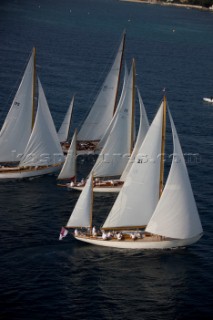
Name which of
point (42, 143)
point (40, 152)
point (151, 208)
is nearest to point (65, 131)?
point (42, 143)

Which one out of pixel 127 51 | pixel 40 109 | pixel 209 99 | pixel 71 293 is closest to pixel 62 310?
pixel 71 293

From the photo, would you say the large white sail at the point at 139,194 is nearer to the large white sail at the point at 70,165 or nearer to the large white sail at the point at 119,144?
the large white sail at the point at 119,144

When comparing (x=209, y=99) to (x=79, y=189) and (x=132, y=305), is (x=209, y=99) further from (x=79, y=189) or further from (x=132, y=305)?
(x=132, y=305)

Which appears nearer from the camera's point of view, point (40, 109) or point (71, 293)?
point (71, 293)

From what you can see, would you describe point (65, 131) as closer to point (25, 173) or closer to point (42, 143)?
point (42, 143)

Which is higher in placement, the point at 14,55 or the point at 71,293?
the point at 14,55

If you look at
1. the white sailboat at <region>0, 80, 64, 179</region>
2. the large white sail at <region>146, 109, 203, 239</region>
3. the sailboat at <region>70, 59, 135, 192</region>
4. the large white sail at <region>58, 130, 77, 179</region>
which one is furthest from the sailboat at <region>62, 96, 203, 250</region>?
the white sailboat at <region>0, 80, 64, 179</region>

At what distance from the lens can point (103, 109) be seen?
78.6m

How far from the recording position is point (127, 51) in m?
179

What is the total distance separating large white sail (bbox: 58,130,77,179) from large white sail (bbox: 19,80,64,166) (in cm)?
442

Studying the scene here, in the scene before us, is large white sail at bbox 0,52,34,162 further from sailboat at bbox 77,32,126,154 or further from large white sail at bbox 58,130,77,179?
sailboat at bbox 77,32,126,154

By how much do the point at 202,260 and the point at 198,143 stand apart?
3867 centimetres

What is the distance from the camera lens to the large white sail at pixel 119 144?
67.2 meters

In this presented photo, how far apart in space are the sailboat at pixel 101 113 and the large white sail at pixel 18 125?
8.73 metres
